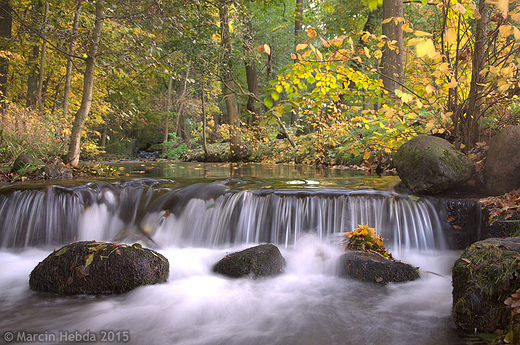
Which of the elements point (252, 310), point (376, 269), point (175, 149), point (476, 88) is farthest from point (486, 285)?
point (175, 149)

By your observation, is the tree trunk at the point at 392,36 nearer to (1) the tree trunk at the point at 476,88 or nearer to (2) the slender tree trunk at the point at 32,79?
(1) the tree trunk at the point at 476,88

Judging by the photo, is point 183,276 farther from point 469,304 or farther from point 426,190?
point 426,190

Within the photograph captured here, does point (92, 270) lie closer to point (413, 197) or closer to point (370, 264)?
point (370, 264)

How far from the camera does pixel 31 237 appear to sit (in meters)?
5.44

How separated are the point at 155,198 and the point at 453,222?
16.7 feet

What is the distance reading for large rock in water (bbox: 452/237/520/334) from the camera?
8.16ft

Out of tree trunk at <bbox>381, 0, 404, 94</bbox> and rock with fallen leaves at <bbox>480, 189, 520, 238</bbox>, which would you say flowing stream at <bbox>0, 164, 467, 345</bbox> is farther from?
tree trunk at <bbox>381, 0, 404, 94</bbox>

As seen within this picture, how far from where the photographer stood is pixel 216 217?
18.6 feet

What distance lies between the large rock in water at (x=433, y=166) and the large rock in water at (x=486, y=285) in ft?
8.42

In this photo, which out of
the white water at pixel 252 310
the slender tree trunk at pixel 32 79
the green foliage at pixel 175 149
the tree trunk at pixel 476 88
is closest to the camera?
the white water at pixel 252 310

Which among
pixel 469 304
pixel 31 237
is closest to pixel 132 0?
pixel 31 237

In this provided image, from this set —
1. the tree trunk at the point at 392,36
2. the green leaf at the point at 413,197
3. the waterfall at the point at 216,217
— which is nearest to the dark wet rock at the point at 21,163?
the waterfall at the point at 216,217

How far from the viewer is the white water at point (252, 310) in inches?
116

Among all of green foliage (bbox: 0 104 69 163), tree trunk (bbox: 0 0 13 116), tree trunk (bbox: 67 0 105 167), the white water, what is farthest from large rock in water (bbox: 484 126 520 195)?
tree trunk (bbox: 0 0 13 116)
